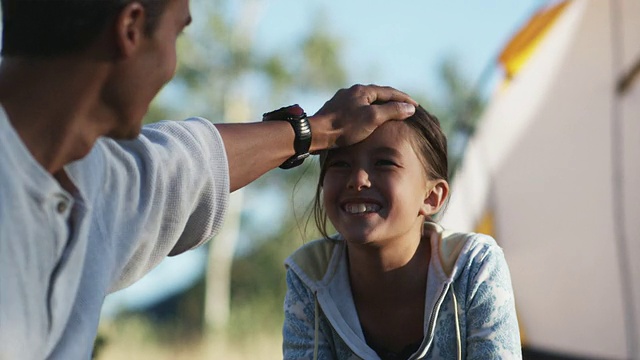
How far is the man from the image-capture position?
1497 mm

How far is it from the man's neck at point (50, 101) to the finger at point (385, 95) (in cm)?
90

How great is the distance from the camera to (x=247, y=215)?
14875 mm

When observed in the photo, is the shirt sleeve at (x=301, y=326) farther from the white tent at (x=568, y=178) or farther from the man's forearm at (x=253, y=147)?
the white tent at (x=568, y=178)

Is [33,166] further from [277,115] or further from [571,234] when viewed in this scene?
[571,234]

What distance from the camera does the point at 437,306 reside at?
236 cm

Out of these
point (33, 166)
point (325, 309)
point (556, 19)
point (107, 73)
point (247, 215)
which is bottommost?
point (247, 215)

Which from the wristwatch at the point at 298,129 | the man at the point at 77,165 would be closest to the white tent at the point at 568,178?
the wristwatch at the point at 298,129

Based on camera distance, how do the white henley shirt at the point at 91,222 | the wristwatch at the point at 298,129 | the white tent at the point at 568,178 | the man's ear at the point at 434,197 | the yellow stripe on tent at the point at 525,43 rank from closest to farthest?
the white henley shirt at the point at 91,222
the wristwatch at the point at 298,129
the man's ear at the point at 434,197
the white tent at the point at 568,178
the yellow stripe on tent at the point at 525,43

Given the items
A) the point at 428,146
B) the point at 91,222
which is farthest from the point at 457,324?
the point at 91,222

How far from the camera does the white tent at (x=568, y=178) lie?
223 inches

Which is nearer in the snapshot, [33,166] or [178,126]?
[33,166]

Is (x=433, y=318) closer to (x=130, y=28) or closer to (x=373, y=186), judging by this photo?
→ (x=373, y=186)

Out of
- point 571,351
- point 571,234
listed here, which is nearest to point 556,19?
point 571,234

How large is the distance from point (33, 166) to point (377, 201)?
1065mm
